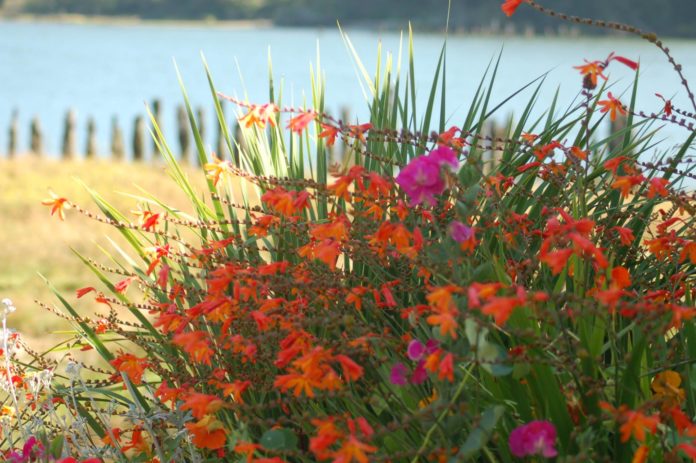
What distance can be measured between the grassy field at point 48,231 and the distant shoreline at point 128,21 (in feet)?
86.5

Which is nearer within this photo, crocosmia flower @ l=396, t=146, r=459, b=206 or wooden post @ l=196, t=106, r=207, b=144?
crocosmia flower @ l=396, t=146, r=459, b=206

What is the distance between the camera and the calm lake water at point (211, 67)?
15.7 metres

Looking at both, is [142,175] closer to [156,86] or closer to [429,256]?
[429,256]

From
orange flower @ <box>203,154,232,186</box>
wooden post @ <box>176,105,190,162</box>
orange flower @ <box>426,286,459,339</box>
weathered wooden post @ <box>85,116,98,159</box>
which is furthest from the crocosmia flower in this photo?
weathered wooden post @ <box>85,116,98,159</box>

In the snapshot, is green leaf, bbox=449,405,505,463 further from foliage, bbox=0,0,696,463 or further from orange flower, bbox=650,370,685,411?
orange flower, bbox=650,370,685,411

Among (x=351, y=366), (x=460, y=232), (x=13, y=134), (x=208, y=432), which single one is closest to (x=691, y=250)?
(x=460, y=232)

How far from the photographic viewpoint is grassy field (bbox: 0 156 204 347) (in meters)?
5.27

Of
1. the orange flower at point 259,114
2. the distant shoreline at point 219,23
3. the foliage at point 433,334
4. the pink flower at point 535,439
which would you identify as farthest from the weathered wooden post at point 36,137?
the pink flower at point 535,439

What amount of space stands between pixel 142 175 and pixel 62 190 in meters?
1.72

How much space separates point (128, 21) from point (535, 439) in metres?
42.3

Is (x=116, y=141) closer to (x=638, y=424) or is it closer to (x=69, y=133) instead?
Result: (x=69, y=133)

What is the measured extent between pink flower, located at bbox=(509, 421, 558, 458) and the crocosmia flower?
1.30ft

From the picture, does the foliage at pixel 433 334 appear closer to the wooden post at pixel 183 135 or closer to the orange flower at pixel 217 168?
the orange flower at pixel 217 168

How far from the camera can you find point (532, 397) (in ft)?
5.55
